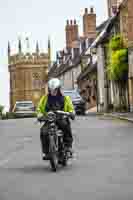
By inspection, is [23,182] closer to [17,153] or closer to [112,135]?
[17,153]

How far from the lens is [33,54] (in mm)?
172375

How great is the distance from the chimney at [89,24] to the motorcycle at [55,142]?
2710 inches

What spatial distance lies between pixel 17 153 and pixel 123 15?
36873 mm

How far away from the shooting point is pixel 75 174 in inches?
469

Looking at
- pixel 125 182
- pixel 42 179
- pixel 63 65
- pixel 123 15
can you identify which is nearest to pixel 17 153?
pixel 42 179

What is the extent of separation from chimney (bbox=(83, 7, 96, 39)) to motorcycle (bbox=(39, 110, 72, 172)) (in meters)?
68.8

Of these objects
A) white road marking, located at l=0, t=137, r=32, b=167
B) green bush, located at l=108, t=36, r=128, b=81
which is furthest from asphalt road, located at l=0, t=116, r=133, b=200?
green bush, located at l=108, t=36, r=128, b=81

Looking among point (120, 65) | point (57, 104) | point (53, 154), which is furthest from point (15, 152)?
point (120, 65)

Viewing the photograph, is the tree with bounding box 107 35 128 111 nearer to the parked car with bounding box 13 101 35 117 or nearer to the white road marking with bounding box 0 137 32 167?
the parked car with bounding box 13 101 35 117

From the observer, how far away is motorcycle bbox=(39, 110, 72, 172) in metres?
12.5

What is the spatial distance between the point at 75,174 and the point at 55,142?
3.64 ft

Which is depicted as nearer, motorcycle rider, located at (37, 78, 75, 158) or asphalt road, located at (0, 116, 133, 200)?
asphalt road, located at (0, 116, 133, 200)

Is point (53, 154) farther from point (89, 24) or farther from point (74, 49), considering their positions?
point (74, 49)

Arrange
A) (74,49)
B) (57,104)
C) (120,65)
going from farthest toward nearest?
(74,49), (120,65), (57,104)
